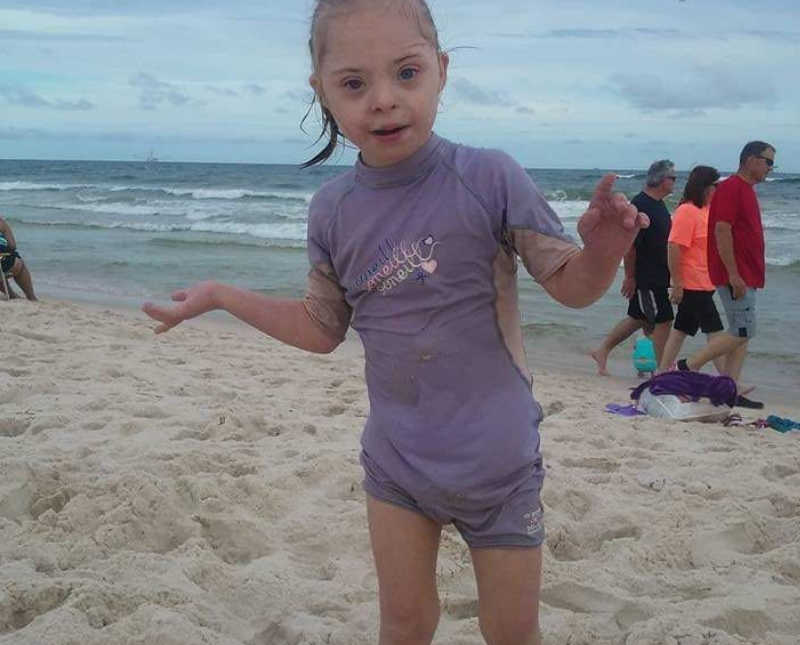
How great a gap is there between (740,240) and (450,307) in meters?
4.92

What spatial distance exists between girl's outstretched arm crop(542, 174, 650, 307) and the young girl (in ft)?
0.05

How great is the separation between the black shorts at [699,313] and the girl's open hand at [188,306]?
5.44 metres

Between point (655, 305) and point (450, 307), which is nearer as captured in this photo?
point (450, 307)

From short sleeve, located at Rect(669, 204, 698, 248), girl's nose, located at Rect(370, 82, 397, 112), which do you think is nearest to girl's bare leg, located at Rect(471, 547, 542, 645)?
girl's nose, located at Rect(370, 82, 397, 112)

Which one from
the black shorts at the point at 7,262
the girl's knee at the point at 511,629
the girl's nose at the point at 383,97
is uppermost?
the girl's nose at the point at 383,97

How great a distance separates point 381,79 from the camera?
197 cm

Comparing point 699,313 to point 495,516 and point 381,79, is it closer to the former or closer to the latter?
point 495,516

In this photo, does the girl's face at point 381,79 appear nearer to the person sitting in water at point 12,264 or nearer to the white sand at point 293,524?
the white sand at point 293,524

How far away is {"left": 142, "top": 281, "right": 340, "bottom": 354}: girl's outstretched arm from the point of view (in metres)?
2.25

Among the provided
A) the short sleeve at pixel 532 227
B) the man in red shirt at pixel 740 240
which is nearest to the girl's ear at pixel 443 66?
the short sleeve at pixel 532 227

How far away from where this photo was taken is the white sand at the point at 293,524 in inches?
113

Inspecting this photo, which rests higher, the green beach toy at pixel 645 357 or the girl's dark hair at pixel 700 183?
the girl's dark hair at pixel 700 183

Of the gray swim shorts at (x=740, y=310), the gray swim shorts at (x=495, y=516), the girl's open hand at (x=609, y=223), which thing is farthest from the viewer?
the gray swim shorts at (x=740, y=310)

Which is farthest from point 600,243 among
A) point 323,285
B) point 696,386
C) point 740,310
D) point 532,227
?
point 740,310
